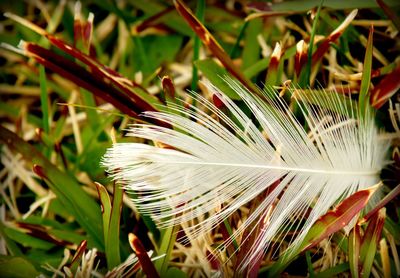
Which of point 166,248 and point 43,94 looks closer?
point 166,248

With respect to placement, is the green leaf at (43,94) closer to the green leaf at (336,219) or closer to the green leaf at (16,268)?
the green leaf at (16,268)

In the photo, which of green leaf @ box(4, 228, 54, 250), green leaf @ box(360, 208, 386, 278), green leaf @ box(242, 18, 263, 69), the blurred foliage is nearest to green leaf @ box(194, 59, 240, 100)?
the blurred foliage

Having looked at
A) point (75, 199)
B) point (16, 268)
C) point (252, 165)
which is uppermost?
point (252, 165)

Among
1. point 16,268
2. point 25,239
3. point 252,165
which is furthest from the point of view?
point 25,239

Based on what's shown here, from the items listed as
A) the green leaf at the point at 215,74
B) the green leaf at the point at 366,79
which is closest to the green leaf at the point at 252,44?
the green leaf at the point at 215,74

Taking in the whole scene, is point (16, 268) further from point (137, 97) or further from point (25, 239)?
point (137, 97)

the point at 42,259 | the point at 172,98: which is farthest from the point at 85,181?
the point at 172,98

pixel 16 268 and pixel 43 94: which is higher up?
pixel 43 94

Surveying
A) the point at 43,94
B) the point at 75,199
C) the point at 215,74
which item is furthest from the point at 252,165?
the point at 43,94
